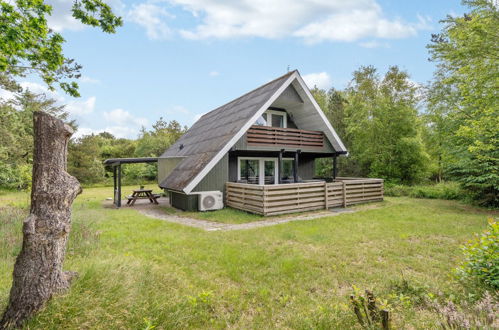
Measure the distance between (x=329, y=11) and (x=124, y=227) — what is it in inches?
378

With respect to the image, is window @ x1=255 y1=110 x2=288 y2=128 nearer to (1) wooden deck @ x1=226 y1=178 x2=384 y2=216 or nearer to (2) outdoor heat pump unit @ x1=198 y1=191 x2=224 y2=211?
(1) wooden deck @ x1=226 y1=178 x2=384 y2=216

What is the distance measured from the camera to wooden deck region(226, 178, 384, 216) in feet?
28.4

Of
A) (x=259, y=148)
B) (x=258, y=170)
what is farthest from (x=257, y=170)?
(x=259, y=148)

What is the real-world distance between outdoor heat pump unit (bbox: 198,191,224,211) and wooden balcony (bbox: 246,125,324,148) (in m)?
2.90

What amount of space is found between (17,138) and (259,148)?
20.0 meters

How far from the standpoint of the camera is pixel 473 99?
7.98m

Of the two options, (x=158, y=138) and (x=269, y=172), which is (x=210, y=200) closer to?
(x=269, y=172)

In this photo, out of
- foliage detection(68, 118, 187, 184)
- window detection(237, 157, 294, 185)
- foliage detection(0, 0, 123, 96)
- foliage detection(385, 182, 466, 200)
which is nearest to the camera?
foliage detection(0, 0, 123, 96)

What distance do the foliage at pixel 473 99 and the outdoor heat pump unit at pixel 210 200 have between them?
9110 mm

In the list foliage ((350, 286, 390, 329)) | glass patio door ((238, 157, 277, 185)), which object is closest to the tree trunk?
foliage ((350, 286, 390, 329))

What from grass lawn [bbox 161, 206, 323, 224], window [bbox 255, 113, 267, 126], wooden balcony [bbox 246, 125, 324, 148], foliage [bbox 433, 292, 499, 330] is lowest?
grass lawn [bbox 161, 206, 323, 224]

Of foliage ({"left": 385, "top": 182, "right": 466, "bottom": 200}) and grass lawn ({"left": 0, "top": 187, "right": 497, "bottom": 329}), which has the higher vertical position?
foliage ({"left": 385, "top": 182, "right": 466, "bottom": 200})

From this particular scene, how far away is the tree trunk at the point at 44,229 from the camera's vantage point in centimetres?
212

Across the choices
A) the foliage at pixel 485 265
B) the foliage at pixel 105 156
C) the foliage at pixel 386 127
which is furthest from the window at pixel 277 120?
the foliage at pixel 105 156
